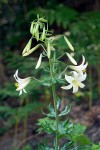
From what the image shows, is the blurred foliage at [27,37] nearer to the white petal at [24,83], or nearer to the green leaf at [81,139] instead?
the green leaf at [81,139]

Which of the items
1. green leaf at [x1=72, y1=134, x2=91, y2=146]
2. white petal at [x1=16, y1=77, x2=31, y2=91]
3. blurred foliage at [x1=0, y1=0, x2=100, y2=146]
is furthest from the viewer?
blurred foliage at [x1=0, y1=0, x2=100, y2=146]

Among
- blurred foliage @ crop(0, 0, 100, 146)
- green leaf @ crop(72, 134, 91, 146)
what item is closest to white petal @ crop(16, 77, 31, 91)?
green leaf @ crop(72, 134, 91, 146)

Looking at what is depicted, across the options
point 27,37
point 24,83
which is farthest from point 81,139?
point 27,37

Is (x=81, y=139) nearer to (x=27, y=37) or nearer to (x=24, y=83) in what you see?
(x=24, y=83)

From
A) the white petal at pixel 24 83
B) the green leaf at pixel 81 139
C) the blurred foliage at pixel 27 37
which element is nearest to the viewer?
the white petal at pixel 24 83

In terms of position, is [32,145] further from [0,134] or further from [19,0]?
[19,0]

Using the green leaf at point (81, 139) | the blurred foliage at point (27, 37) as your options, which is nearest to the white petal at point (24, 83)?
the green leaf at point (81, 139)

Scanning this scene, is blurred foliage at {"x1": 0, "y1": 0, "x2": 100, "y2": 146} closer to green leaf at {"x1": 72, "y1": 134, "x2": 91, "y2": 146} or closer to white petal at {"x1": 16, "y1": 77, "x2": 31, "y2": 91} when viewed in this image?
green leaf at {"x1": 72, "y1": 134, "x2": 91, "y2": 146}

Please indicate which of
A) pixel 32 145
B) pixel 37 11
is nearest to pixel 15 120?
pixel 32 145
